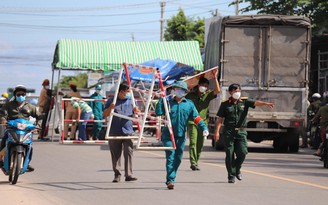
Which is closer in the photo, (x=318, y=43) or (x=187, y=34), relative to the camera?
(x=318, y=43)

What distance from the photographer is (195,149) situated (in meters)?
16.2

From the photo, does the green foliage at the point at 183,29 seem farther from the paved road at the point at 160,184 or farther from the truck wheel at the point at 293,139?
the paved road at the point at 160,184

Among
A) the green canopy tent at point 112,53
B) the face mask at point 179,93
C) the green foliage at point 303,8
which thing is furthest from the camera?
the green foliage at point 303,8

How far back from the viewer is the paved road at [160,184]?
11180mm

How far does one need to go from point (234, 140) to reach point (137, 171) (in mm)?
2631

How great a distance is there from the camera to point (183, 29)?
63406 mm

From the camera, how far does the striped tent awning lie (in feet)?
96.5

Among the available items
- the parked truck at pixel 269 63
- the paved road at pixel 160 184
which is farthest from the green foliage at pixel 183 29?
the paved road at pixel 160 184

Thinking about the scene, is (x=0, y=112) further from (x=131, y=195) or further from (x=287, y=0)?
(x=287, y=0)

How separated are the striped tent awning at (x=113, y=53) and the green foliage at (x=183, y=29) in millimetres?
29974

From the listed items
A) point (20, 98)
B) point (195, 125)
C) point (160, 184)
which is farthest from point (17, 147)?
point (195, 125)

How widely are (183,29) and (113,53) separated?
32.3m

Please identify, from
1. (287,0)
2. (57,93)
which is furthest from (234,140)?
(287,0)

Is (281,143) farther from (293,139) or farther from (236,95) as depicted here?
(236,95)
